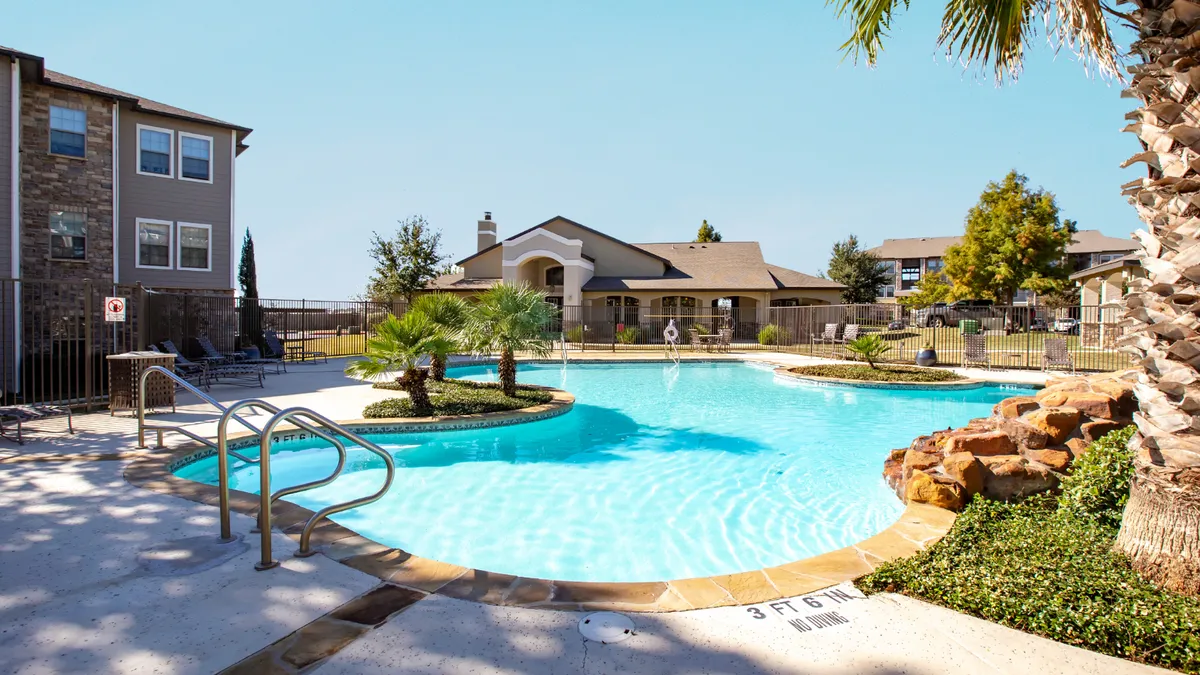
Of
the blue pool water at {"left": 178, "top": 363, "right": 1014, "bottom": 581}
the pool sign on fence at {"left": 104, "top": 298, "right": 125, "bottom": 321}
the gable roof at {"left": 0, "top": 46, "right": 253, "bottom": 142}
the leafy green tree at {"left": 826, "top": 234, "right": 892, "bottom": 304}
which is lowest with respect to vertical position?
the blue pool water at {"left": 178, "top": 363, "right": 1014, "bottom": 581}

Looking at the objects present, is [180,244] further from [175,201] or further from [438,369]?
[438,369]

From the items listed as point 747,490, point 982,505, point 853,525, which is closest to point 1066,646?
point 982,505

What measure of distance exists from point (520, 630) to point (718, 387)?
41.9ft

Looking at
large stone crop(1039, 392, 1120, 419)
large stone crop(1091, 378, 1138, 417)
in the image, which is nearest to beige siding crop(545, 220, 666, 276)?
large stone crop(1091, 378, 1138, 417)

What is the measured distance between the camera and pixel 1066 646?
261 cm

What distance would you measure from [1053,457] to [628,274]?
2759cm

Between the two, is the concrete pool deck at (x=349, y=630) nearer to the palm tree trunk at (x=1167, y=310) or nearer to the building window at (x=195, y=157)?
the palm tree trunk at (x=1167, y=310)

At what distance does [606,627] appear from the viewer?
109 inches

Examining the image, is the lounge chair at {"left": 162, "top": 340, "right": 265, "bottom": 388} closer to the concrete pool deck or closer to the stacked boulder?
the concrete pool deck

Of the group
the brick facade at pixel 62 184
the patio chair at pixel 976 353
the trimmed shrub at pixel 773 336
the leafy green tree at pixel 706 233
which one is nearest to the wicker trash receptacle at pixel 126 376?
the brick facade at pixel 62 184

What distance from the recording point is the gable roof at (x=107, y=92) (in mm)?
13568

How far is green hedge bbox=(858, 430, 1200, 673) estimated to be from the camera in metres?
2.61

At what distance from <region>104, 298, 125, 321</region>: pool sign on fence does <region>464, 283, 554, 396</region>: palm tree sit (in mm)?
5089

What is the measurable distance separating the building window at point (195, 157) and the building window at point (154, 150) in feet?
1.03
